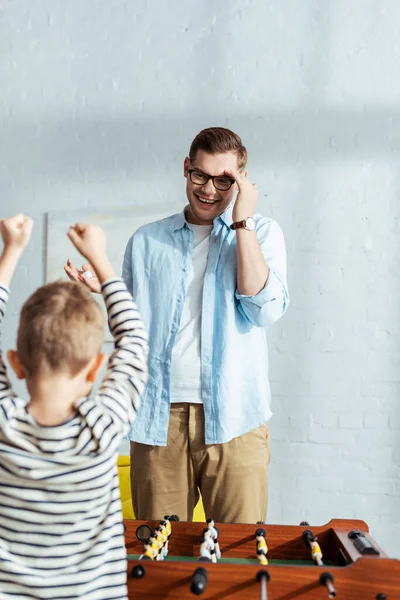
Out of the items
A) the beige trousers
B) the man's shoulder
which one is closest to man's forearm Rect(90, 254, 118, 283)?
the beige trousers

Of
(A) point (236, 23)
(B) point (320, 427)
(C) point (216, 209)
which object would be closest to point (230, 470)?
(C) point (216, 209)

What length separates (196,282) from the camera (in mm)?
2096

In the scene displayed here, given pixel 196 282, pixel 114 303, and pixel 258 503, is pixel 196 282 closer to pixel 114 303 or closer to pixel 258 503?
pixel 258 503

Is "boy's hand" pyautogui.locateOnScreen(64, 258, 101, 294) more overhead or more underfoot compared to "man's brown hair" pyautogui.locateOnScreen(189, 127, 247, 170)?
more underfoot

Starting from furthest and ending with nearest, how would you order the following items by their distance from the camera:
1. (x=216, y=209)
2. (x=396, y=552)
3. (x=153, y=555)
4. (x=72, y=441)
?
(x=396, y=552), (x=216, y=209), (x=153, y=555), (x=72, y=441)

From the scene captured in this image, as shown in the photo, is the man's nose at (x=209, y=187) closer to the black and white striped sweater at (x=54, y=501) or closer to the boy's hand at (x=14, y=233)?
the boy's hand at (x=14, y=233)

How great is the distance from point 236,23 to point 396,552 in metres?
2.67

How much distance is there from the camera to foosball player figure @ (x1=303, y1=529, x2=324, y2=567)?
1.47 m

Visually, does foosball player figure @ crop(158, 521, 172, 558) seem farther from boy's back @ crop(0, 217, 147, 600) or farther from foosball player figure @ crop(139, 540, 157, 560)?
boy's back @ crop(0, 217, 147, 600)

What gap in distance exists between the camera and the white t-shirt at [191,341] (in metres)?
2.01

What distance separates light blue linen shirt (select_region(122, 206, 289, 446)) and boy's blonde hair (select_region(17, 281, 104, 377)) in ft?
2.72

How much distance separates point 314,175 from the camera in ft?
10.9

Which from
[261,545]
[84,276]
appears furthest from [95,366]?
[84,276]

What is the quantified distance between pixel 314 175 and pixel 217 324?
60.9 inches
